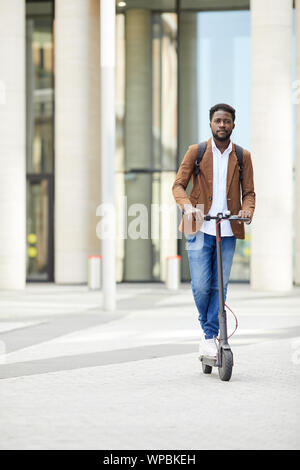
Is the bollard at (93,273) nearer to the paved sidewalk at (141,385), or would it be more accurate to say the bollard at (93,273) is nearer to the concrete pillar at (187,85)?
the concrete pillar at (187,85)

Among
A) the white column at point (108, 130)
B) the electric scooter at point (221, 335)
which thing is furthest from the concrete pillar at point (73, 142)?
the electric scooter at point (221, 335)

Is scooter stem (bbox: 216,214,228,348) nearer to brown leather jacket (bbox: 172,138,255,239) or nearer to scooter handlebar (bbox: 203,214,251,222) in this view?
scooter handlebar (bbox: 203,214,251,222)

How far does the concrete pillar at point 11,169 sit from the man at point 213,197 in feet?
43.6

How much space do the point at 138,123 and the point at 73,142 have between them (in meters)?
2.30

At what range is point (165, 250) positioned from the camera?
23312 mm

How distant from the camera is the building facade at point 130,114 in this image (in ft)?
72.6

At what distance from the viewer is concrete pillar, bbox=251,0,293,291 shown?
1900 centimetres

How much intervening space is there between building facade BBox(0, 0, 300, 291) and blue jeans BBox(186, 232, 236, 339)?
14103mm

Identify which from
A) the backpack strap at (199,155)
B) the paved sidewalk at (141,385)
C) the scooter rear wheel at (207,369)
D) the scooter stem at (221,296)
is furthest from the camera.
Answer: the scooter rear wheel at (207,369)

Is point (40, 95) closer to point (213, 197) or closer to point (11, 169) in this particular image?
point (11, 169)

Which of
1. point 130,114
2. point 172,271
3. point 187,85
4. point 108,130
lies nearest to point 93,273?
point 172,271

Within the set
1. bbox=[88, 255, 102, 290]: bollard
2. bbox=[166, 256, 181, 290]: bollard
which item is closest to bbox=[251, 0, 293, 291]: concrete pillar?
bbox=[166, 256, 181, 290]: bollard
